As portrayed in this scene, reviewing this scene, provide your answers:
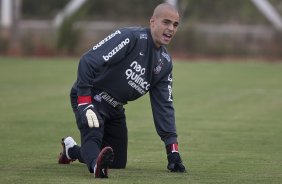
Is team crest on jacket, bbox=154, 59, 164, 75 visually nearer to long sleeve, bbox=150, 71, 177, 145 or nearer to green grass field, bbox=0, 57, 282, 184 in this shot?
long sleeve, bbox=150, 71, 177, 145

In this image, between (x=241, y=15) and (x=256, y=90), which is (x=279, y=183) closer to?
(x=256, y=90)

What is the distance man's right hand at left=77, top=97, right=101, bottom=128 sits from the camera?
9.13m

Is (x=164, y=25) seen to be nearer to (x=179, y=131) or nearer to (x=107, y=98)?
(x=107, y=98)

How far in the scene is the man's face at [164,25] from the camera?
9.35 metres

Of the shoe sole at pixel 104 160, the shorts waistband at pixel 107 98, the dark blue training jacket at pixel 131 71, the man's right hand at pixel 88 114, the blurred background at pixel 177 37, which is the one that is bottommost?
the shoe sole at pixel 104 160

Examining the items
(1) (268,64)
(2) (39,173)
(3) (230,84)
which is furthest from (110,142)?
(1) (268,64)

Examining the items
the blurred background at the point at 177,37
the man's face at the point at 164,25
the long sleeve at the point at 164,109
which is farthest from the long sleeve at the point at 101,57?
the blurred background at the point at 177,37

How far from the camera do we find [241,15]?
164ft

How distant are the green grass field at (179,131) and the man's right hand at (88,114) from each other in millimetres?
568

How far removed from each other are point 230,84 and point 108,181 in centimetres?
1570

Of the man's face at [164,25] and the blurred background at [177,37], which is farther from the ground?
the blurred background at [177,37]

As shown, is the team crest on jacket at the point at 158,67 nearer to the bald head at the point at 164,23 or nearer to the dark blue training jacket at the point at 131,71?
the dark blue training jacket at the point at 131,71

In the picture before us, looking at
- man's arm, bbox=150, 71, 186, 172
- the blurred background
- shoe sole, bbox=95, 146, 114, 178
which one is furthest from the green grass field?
the blurred background

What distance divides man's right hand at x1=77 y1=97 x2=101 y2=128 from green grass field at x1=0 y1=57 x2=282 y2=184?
1.86 ft
